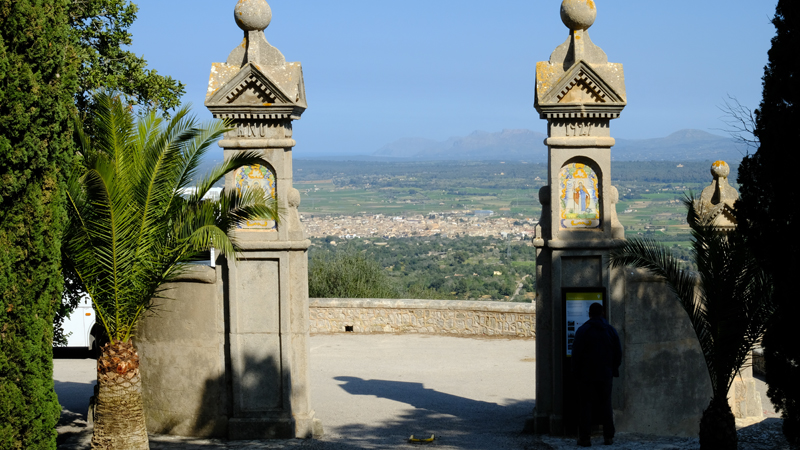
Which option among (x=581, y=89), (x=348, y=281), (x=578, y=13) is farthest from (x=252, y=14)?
(x=348, y=281)

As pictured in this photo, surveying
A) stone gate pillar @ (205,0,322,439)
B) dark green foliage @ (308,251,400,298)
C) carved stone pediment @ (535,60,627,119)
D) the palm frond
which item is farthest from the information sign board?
dark green foliage @ (308,251,400,298)

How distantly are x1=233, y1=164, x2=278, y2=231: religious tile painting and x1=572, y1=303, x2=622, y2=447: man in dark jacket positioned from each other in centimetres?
405

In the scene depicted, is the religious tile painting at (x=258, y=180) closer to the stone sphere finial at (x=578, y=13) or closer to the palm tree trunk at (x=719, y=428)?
the stone sphere finial at (x=578, y=13)

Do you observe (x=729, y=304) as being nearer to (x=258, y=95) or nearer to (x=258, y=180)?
(x=258, y=180)

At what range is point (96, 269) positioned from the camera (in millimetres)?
8875

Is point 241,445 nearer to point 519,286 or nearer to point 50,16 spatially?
point 50,16

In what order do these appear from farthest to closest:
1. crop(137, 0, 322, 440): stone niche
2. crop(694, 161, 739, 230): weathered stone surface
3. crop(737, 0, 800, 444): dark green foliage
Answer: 1. crop(694, 161, 739, 230): weathered stone surface
2. crop(137, 0, 322, 440): stone niche
3. crop(737, 0, 800, 444): dark green foliage

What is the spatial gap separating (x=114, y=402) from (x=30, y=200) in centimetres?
280

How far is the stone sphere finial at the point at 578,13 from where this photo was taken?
999 cm

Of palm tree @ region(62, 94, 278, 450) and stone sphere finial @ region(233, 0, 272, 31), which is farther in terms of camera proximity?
stone sphere finial @ region(233, 0, 272, 31)

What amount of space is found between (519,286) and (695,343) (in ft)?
97.8

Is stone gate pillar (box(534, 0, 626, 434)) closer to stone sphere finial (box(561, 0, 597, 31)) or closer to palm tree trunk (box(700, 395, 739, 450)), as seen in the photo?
stone sphere finial (box(561, 0, 597, 31))

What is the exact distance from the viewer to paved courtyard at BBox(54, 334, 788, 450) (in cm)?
1003

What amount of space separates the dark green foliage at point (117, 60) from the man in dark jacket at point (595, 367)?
8386 mm
